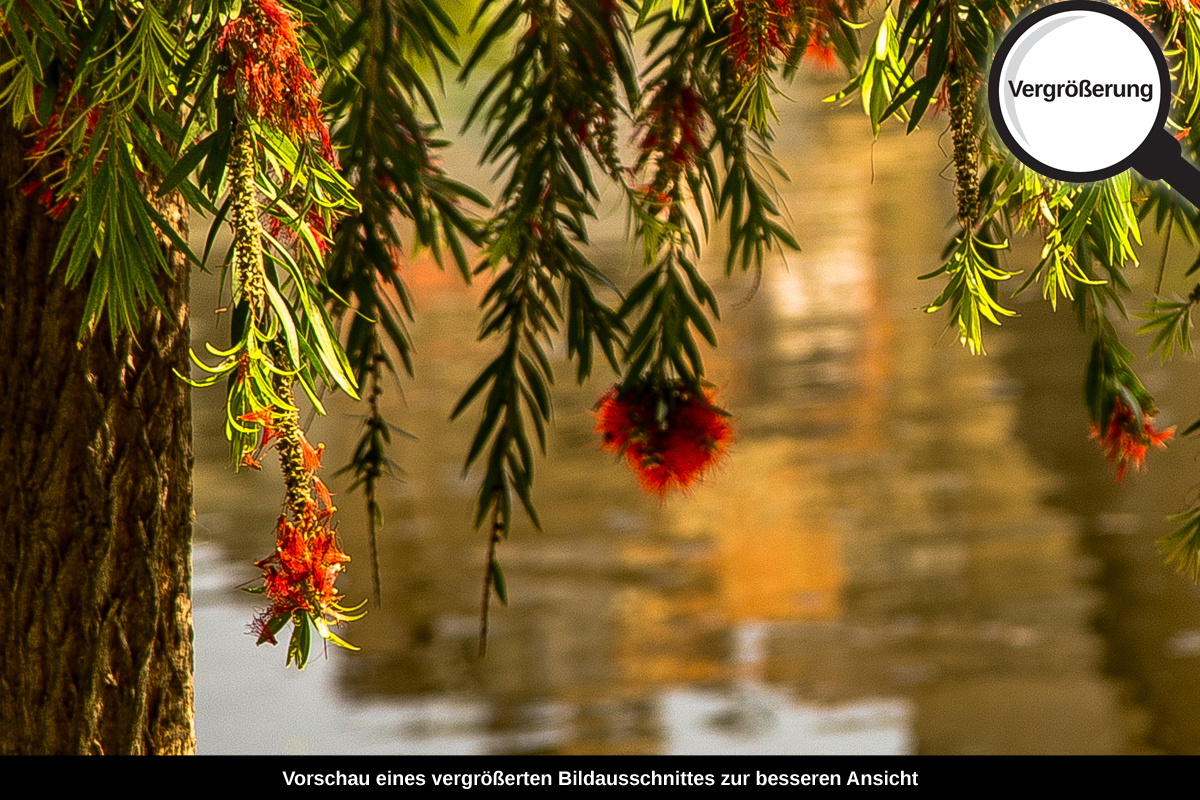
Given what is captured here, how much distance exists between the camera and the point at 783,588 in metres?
3.16

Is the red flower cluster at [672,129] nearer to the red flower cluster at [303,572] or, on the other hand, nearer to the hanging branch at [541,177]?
the hanging branch at [541,177]

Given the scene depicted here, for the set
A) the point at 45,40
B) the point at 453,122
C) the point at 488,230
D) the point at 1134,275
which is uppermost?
the point at 453,122

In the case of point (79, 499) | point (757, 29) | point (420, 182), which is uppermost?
point (420, 182)

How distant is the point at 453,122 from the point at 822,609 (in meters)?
6.67

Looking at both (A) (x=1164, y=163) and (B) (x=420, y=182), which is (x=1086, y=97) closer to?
(A) (x=1164, y=163)

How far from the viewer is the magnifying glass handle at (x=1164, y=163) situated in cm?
50

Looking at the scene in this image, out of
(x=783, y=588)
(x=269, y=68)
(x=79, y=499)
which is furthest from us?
(x=783, y=588)

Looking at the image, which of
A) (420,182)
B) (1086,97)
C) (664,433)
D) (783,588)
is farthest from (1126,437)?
(783,588)

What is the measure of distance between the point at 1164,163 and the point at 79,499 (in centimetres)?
74

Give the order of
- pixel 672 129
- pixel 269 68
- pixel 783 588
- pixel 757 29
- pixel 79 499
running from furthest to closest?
1. pixel 783 588
2. pixel 672 129
3. pixel 79 499
4. pixel 757 29
5. pixel 269 68

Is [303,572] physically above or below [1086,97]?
below
